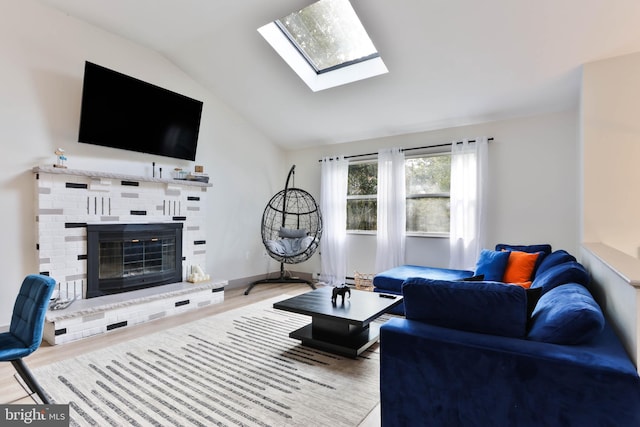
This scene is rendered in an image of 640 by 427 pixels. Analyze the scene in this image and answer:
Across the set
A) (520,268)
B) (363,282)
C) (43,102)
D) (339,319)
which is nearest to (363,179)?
(363,282)

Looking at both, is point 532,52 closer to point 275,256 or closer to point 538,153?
point 538,153

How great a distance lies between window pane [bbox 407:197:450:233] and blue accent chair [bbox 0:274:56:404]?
4.17 m

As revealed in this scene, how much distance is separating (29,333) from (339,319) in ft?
6.09

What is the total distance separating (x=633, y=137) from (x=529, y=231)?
1452 millimetres

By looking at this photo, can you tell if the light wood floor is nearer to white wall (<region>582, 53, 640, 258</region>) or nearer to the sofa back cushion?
the sofa back cushion

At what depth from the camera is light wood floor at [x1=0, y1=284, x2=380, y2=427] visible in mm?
1979

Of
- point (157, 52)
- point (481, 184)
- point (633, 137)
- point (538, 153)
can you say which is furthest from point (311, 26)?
point (633, 137)

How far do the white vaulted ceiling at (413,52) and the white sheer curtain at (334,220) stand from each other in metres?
0.78

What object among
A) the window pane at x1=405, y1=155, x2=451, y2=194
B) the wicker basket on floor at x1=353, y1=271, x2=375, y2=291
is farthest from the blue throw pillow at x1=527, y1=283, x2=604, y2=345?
the wicker basket on floor at x1=353, y1=271, x2=375, y2=291

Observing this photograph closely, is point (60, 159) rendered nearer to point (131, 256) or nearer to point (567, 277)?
point (131, 256)

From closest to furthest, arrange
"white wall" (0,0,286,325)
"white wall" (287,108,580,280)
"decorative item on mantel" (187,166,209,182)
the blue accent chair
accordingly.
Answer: the blue accent chair < "white wall" (0,0,286,325) < "white wall" (287,108,580,280) < "decorative item on mantel" (187,166,209,182)

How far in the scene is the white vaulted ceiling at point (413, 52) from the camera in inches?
110

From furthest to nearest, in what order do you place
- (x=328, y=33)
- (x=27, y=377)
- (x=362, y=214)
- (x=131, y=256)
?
(x=362, y=214) → (x=328, y=33) → (x=131, y=256) → (x=27, y=377)

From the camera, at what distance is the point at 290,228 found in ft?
18.4
